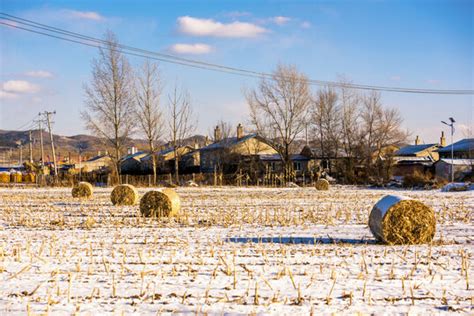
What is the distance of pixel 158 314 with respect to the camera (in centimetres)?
602

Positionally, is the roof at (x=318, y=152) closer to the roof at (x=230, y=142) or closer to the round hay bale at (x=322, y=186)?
the roof at (x=230, y=142)

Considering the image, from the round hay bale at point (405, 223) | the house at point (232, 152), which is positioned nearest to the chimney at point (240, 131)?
the house at point (232, 152)

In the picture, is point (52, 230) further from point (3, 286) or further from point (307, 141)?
point (307, 141)

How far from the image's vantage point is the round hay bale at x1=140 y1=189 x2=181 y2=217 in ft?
55.2

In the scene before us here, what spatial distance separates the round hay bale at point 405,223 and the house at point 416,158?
4343 cm

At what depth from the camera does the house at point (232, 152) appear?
59.8 meters

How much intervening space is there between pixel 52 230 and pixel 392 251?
8521 millimetres

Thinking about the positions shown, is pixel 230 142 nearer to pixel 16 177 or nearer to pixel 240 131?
pixel 240 131

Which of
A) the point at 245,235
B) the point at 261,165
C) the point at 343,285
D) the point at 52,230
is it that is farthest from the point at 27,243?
the point at 261,165

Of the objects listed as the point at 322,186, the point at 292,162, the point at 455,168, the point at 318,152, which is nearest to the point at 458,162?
the point at 455,168

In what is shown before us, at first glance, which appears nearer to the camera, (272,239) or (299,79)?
(272,239)

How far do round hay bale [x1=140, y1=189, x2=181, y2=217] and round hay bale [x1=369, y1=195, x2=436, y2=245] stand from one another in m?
7.44

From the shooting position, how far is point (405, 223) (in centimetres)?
1125

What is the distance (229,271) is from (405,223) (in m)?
4.81
